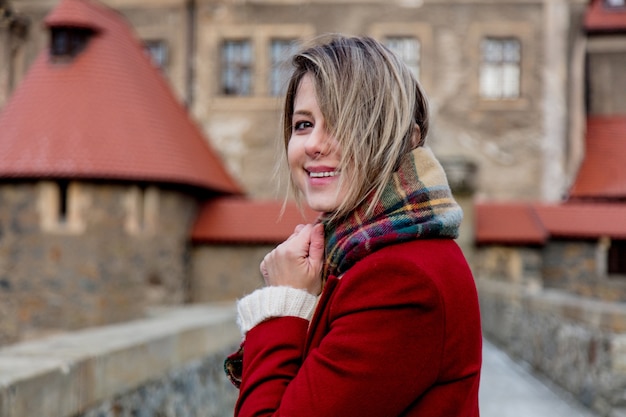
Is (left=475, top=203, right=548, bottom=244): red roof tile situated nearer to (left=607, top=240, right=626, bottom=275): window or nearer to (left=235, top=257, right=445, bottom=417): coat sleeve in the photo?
(left=607, top=240, right=626, bottom=275): window

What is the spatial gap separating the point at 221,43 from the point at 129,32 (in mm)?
3313

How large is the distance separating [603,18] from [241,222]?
A: 882 cm

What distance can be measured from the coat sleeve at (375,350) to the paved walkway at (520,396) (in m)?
4.21

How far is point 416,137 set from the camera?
1196 millimetres

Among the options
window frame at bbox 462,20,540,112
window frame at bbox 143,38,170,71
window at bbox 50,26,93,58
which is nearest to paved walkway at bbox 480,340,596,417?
window at bbox 50,26,93,58

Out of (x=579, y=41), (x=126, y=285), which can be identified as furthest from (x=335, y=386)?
(x=579, y=41)

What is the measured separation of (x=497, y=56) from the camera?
601 inches

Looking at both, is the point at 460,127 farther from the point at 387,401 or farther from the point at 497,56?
the point at 387,401

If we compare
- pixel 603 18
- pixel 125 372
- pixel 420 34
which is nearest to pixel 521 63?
pixel 603 18

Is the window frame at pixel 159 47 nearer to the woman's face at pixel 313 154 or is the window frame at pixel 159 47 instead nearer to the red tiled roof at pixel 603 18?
the red tiled roof at pixel 603 18

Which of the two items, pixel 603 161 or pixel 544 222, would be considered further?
pixel 603 161

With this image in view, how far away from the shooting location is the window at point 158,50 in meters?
15.5

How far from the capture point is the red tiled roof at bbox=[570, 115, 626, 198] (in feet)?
45.2

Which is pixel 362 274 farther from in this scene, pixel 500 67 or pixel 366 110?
pixel 500 67
